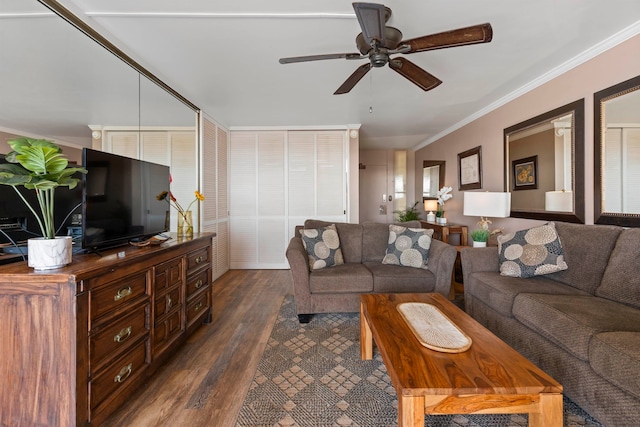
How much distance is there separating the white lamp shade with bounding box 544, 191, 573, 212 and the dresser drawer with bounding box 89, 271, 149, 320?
3.52 meters

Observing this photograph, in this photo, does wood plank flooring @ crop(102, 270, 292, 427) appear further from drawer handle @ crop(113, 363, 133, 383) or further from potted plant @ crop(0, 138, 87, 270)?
potted plant @ crop(0, 138, 87, 270)

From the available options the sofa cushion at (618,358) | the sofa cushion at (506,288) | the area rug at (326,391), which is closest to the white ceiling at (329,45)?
the sofa cushion at (506,288)

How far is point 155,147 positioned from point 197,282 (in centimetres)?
136

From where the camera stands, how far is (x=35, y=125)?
4.57 ft

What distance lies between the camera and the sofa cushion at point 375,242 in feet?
10.0

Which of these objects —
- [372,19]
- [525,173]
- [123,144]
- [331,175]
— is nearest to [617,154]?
[525,173]

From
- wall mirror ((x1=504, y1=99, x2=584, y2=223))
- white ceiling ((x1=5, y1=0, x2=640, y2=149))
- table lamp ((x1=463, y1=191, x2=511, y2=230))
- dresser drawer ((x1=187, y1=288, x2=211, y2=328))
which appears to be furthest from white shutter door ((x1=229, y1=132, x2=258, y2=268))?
wall mirror ((x1=504, y1=99, x2=584, y2=223))

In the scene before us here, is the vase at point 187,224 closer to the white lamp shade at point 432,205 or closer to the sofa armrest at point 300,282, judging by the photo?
the sofa armrest at point 300,282

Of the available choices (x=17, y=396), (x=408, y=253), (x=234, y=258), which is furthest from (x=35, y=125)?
(x=234, y=258)

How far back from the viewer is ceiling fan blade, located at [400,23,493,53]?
1405 mm

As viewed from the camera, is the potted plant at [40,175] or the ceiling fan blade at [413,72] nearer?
the potted plant at [40,175]

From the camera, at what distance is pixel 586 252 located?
195 cm

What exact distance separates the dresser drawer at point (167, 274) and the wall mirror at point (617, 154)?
3408 millimetres

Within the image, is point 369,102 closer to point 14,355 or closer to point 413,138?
point 413,138
